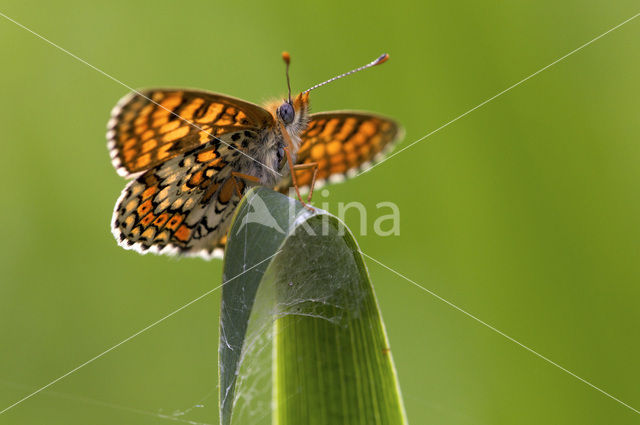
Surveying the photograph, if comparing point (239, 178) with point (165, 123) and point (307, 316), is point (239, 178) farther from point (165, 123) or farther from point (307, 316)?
point (307, 316)

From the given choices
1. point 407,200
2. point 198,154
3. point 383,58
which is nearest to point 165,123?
point 198,154

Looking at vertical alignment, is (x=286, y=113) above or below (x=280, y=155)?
above

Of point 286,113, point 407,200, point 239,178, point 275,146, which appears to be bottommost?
point 407,200

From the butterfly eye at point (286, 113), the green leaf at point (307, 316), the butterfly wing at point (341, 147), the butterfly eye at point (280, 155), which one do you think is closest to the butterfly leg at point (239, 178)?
the butterfly eye at point (280, 155)

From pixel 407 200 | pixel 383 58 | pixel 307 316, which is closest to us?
pixel 307 316

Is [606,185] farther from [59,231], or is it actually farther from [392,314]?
[59,231]

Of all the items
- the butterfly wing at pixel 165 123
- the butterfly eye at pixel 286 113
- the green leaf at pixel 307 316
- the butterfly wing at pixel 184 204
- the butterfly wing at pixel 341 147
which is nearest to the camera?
the green leaf at pixel 307 316

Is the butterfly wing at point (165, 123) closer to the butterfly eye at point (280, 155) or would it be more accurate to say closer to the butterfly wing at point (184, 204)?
the butterfly wing at point (184, 204)
